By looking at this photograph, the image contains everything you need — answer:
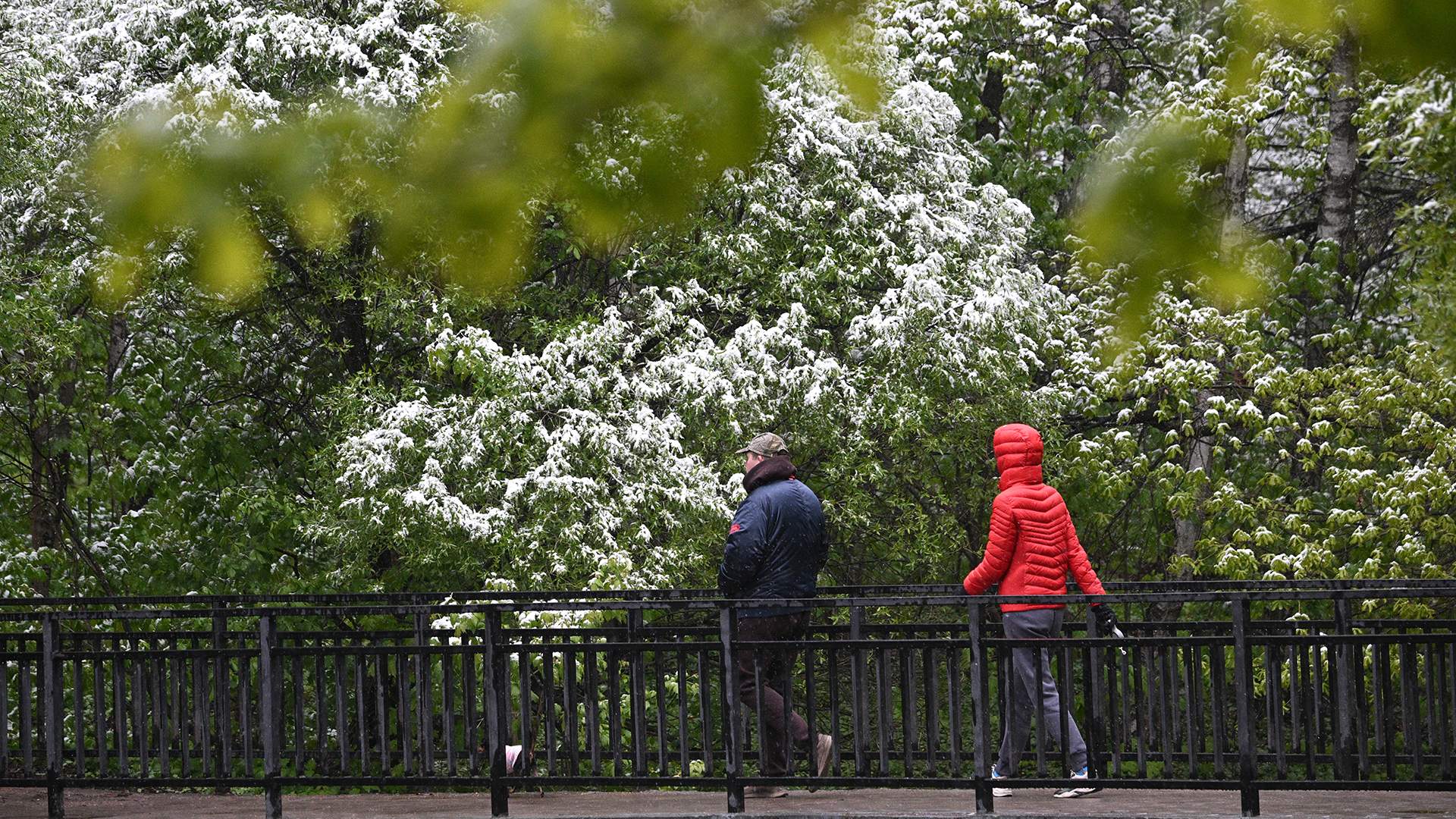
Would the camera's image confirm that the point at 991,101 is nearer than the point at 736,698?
No

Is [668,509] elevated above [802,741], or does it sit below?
above

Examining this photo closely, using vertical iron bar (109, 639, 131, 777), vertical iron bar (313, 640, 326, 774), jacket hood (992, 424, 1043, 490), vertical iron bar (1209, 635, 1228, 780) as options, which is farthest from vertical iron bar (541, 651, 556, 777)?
vertical iron bar (1209, 635, 1228, 780)

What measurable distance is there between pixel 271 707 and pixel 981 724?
3618mm

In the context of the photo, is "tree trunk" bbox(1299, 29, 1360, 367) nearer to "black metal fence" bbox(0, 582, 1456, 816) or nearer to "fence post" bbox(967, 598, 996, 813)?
"black metal fence" bbox(0, 582, 1456, 816)

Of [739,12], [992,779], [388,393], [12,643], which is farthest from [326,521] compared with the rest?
[739,12]

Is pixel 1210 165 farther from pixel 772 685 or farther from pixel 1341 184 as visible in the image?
pixel 1341 184

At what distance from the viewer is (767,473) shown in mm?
8664

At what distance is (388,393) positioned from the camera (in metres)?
15.2

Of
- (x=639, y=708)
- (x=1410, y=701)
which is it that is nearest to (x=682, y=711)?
(x=639, y=708)

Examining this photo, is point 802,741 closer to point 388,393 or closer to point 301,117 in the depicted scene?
point 301,117

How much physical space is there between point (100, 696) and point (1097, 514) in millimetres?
11950

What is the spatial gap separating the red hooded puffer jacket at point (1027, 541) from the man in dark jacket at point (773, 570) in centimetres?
88

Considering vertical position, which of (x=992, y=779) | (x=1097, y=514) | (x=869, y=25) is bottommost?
(x=992, y=779)

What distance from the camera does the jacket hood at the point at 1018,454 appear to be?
8.53 metres
